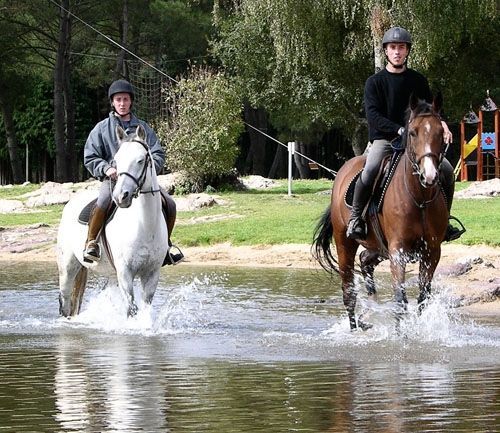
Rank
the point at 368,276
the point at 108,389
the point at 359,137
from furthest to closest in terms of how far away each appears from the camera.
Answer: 1. the point at 359,137
2. the point at 368,276
3. the point at 108,389

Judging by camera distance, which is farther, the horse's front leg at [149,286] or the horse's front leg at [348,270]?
the horse's front leg at [348,270]

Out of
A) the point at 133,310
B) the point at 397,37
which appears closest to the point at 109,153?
the point at 133,310

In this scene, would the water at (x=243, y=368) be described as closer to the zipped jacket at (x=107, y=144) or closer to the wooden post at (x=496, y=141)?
the zipped jacket at (x=107, y=144)

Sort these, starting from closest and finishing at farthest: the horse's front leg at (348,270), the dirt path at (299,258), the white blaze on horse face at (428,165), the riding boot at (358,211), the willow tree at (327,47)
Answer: the white blaze on horse face at (428,165) → the riding boot at (358,211) → the horse's front leg at (348,270) → the dirt path at (299,258) → the willow tree at (327,47)

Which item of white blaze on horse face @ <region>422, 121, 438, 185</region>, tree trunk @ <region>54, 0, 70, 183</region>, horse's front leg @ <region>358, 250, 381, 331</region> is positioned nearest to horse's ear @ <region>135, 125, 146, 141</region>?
horse's front leg @ <region>358, 250, 381, 331</region>

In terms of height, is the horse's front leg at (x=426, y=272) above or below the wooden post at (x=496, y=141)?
below

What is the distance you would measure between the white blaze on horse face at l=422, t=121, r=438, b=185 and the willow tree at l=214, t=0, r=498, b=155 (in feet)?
73.5

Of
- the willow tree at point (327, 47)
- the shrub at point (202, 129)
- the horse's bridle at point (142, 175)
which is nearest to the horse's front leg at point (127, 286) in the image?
the horse's bridle at point (142, 175)

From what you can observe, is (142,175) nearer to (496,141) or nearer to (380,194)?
(380,194)

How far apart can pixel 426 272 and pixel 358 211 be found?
96cm

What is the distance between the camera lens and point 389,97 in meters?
11.7

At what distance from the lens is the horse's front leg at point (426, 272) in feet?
36.7

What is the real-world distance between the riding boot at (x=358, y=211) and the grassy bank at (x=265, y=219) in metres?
6.44

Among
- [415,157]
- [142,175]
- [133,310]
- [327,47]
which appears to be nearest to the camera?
[415,157]
